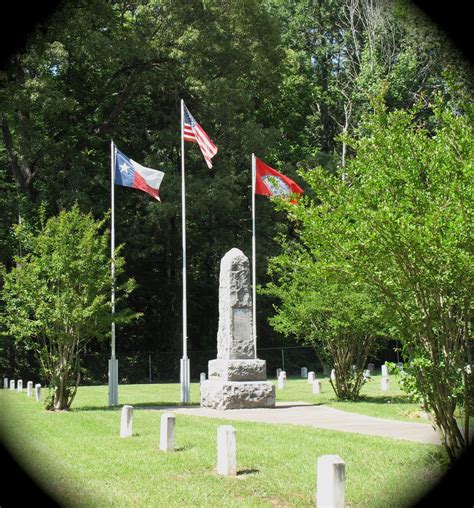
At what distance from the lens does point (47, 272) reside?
19516 mm

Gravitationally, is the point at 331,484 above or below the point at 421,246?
below

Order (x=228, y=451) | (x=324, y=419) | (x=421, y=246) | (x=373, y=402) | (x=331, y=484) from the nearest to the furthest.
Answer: (x=331, y=484) → (x=421, y=246) → (x=228, y=451) → (x=324, y=419) → (x=373, y=402)

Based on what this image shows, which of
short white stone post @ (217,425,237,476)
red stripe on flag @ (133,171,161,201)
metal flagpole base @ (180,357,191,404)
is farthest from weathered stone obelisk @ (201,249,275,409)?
short white stone post @ (217,425,237,476)

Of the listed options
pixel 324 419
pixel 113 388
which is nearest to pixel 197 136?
pixel 113 388

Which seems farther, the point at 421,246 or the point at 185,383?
the point at 185,383

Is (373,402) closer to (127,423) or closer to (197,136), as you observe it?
(127,423)

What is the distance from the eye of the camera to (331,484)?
21.1 ft

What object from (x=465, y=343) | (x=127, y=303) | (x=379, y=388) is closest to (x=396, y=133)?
(x=465, y=343)

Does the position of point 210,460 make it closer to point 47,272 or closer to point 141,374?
point 47,272

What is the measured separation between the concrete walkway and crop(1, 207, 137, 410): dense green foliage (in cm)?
272

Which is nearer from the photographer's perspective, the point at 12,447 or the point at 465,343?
the point at 465,343

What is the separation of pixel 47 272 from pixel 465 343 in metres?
12.7

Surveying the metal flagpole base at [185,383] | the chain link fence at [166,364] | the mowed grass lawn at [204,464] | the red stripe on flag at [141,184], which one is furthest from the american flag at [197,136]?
the chain link fence at [166,364]

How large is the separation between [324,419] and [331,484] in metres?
9.89
